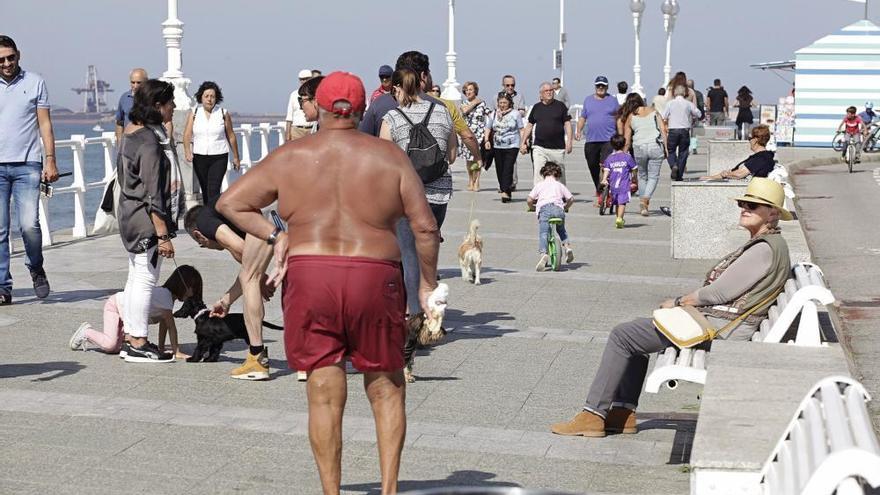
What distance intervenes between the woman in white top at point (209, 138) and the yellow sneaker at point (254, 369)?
6.68m

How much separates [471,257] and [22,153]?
3637mm

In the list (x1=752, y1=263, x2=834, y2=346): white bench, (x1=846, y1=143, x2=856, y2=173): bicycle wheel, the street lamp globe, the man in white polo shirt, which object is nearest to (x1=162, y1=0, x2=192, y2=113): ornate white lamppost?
the man in white polo shirt

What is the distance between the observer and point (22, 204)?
34.1 feet

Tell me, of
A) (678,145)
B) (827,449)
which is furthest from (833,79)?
(827,449)

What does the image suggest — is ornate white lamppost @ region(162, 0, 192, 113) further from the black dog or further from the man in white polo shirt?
the black dog

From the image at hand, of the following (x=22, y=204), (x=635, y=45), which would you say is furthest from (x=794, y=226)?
(x=635, y=45)

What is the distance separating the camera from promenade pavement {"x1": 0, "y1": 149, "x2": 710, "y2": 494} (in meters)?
5.87

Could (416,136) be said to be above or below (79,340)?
above

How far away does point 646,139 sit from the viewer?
18391 mm

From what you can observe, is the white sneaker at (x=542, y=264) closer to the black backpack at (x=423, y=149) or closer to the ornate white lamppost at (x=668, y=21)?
the black backpack at (x=423, y=149)

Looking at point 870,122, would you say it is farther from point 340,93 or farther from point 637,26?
point 340,93

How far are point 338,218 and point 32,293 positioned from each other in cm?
646

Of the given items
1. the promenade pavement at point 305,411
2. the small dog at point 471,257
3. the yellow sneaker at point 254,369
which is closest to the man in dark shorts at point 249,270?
the yellow sneaker at point 254,369

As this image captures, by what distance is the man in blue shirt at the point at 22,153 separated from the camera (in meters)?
10.3
